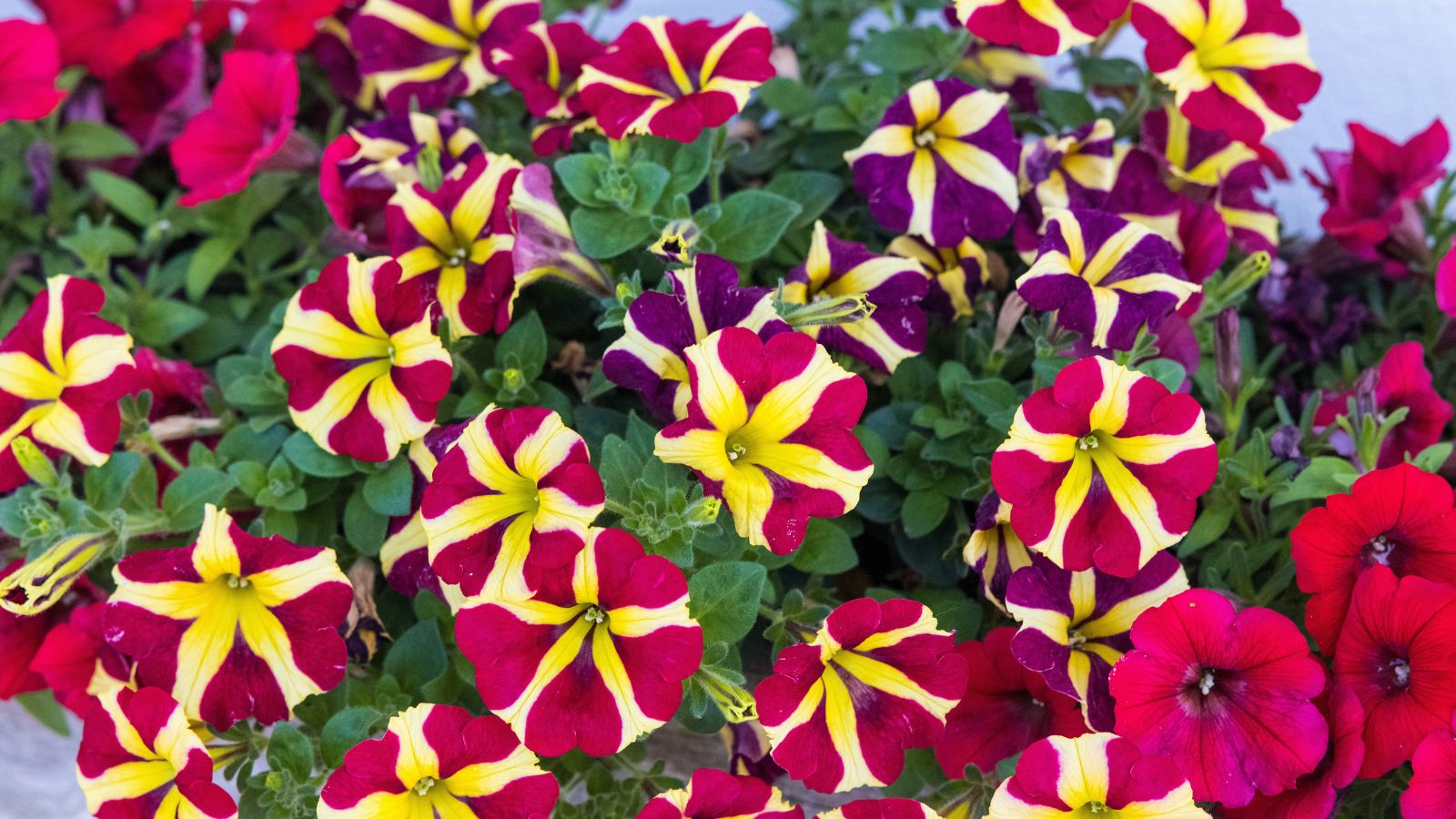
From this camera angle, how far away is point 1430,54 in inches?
50.3

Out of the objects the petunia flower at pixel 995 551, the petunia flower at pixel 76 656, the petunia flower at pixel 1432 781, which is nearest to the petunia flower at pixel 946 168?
the petunia flower at pixel 995 551

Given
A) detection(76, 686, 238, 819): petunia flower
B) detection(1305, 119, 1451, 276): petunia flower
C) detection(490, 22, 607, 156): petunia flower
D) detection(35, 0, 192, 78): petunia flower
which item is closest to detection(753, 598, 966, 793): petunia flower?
detection(76, 686, 238, 819): petunia flower

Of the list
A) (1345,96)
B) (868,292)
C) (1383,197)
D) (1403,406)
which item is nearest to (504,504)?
(868,292)

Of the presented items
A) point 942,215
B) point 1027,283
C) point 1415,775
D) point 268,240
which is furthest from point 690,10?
point 1415,775

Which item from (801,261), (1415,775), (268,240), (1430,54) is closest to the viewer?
(1415,775)

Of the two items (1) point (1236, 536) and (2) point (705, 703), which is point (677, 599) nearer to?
(2) point (705, 703)

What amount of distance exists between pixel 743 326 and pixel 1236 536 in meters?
0.45

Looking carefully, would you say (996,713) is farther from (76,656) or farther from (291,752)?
(76,656)

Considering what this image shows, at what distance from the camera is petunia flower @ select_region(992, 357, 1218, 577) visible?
0.71 m

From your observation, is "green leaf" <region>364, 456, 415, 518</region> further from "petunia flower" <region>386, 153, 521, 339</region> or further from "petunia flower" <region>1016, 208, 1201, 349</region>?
"petunia flower" <region>1016, 208, 1201, 349</region>

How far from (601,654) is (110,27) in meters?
0.99

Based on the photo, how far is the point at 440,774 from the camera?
0.72 m

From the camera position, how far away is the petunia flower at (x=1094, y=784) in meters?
0.66

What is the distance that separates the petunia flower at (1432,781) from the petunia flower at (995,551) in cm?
25
